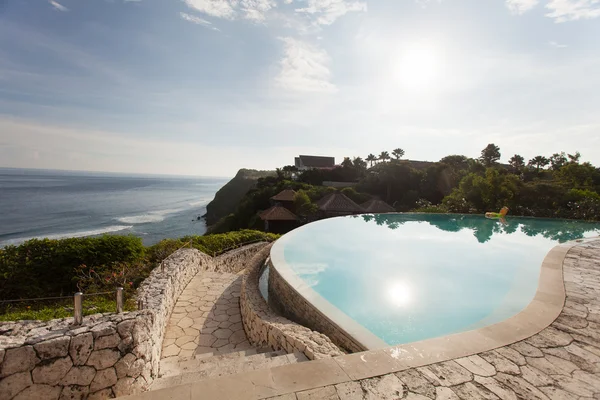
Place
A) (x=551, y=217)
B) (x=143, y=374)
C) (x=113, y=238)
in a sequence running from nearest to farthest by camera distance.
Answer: (x=143, y=374) < (x=113, y=238) < (x=551, y=217)

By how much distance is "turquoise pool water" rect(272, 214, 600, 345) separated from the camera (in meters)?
6.23

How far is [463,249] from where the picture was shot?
11.3m

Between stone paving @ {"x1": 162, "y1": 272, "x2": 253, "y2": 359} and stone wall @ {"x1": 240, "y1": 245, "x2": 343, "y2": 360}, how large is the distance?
40cm

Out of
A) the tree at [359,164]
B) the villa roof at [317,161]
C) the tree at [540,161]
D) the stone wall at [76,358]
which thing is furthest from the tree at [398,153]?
the stone wall at [76,358]

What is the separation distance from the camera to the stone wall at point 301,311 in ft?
14.4

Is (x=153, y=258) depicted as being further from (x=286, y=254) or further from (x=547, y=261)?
(x=547, y=261)

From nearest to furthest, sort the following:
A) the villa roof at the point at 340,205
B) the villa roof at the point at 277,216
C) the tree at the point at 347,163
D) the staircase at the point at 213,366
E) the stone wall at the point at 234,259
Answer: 1. the staircase at the point at 213,366
2. the stone wall at the point at 234,259
3. the villa roof at the point at 277,216
4. the villa roof at the point at 340,205
5. the tree at the point at 347,163

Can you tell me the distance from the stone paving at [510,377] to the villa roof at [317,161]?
54519mm

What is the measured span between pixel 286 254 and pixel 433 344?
6.10 meters

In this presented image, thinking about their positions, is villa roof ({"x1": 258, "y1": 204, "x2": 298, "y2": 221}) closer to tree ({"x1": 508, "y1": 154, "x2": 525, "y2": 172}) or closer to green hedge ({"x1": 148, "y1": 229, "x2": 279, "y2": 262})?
green hedge ({"x1": 148, "y1": 229, "x2": 279, "y2": 262})

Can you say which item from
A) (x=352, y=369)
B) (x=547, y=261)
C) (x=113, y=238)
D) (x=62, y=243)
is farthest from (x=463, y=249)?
(x=62, y=243)

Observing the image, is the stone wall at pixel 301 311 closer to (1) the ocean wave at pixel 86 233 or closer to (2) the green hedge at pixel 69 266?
(2) the green hedge at pixel 69 266

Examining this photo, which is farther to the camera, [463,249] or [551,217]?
[551,217]

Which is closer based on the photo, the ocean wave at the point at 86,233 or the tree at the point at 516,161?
the ocean wave at the point at 86,233
